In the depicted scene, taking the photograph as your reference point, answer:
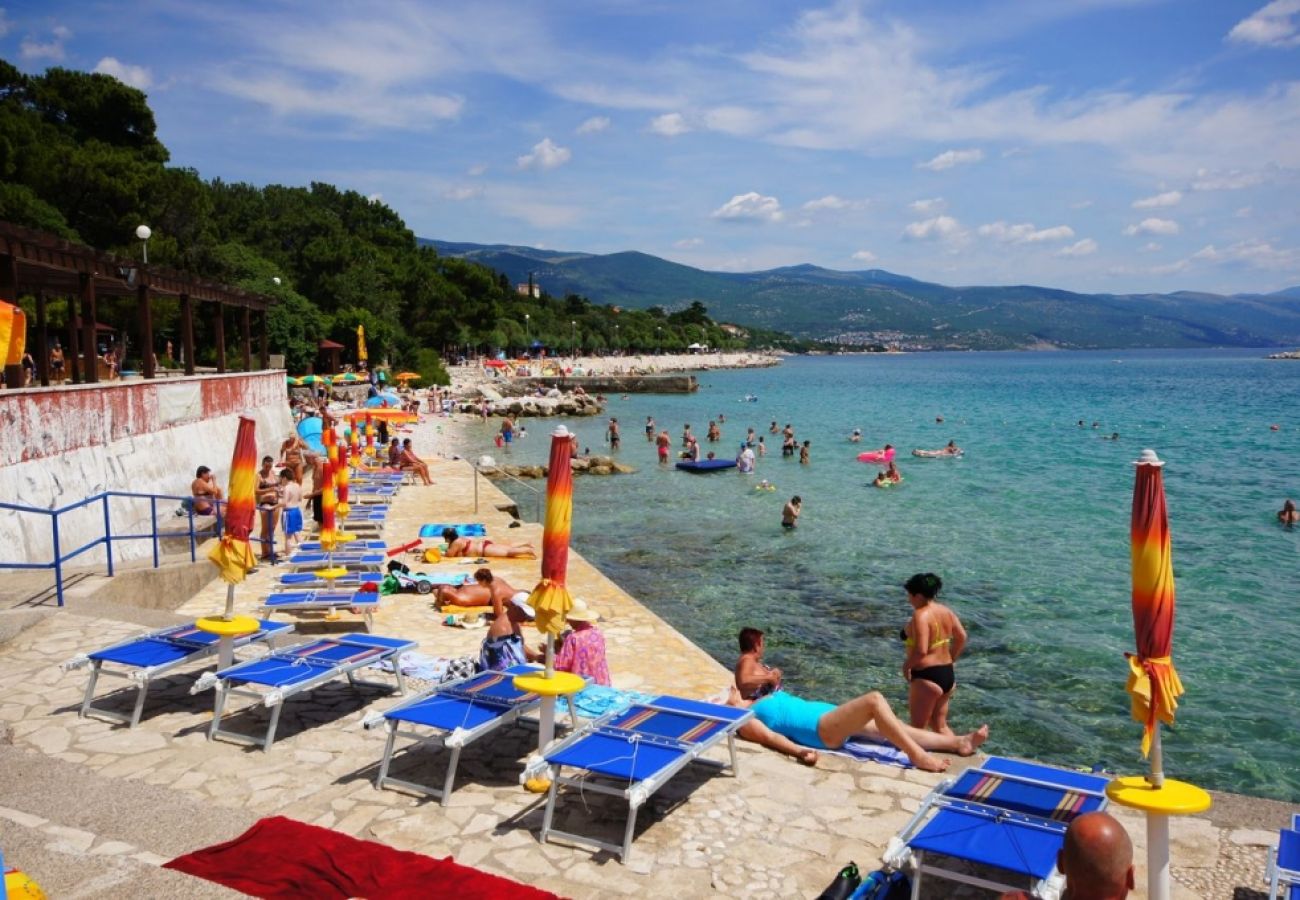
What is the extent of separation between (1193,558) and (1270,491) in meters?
12.8

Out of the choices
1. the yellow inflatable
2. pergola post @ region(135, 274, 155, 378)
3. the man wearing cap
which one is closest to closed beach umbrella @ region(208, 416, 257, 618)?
the man wearing cap

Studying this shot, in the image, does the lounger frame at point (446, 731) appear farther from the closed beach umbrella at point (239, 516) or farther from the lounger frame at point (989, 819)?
the lounger frame at point (989, 819)

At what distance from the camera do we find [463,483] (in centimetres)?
2270

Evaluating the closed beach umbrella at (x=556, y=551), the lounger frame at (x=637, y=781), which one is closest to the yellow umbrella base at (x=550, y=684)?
the closed beach umbrella at (x=556, y=551)

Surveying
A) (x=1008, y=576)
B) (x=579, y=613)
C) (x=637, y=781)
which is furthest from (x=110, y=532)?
(x=1008, y=576)

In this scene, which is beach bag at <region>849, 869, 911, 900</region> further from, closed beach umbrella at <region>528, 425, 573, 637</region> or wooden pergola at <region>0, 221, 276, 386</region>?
wooden pergola at <region>0, 221, 276, 386</region>

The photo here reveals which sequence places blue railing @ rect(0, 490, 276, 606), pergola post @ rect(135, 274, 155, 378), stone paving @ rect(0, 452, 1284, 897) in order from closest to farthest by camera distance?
stone paving @ rect(0, 452, 1284, 897) < blue railing @ rect(0, 490, 276, 606) < pergola post @ rect(135, 274, 155, 378)

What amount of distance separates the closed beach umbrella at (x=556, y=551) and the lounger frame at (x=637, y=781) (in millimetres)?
578

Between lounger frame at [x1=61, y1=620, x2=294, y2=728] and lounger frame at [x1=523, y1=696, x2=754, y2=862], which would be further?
lounger frame at [x1=61, y1=620, x2=294, y2=728]

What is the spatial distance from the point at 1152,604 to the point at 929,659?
339 cm

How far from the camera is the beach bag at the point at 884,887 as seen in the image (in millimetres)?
4227

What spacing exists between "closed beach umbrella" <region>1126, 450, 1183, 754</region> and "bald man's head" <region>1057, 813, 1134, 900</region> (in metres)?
0.97

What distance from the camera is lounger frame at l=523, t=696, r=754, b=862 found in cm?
483

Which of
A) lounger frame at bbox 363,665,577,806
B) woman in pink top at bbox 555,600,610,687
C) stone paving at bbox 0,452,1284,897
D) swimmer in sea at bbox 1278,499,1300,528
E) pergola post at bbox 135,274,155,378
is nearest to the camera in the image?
stone paving at bbox 0,452,1284,897
